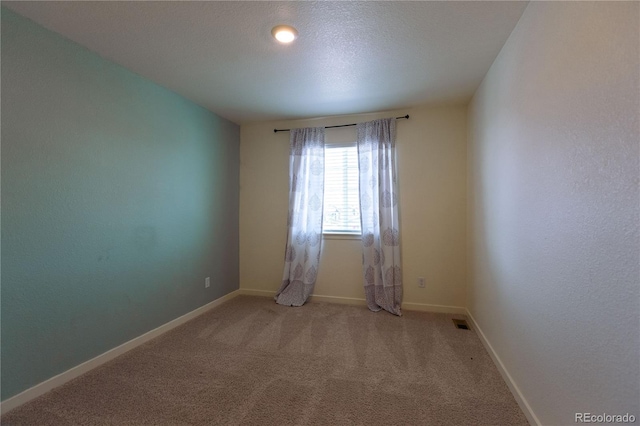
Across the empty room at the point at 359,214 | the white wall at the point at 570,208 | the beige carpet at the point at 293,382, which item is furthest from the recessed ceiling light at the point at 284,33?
the beige carpet at the point at 293,382

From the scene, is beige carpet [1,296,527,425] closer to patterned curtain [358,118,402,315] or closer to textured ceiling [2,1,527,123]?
patterned curtain [358,118,402,315]

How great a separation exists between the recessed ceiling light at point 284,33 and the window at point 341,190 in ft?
5.28

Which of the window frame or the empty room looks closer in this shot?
the empty room

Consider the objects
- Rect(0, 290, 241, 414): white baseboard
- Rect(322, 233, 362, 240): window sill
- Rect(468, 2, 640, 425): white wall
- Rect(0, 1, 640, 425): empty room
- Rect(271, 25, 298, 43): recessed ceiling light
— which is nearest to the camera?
Rect(468, 2, 640, 425): white wall

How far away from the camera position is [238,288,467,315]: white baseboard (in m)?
2.88

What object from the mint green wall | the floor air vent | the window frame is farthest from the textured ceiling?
the floor air vent

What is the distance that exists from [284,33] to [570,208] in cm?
181

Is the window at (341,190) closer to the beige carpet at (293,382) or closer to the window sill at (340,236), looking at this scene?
the window sill at (340,236)

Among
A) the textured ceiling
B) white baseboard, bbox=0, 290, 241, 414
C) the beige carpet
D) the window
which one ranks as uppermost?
the textured ceiling

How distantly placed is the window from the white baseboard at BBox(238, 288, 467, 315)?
835 millimetres

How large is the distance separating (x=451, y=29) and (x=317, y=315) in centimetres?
276

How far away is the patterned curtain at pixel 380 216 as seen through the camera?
2938 mm

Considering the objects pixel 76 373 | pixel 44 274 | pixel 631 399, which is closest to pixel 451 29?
pixel 631 399

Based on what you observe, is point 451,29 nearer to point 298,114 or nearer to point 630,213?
point 630,213
